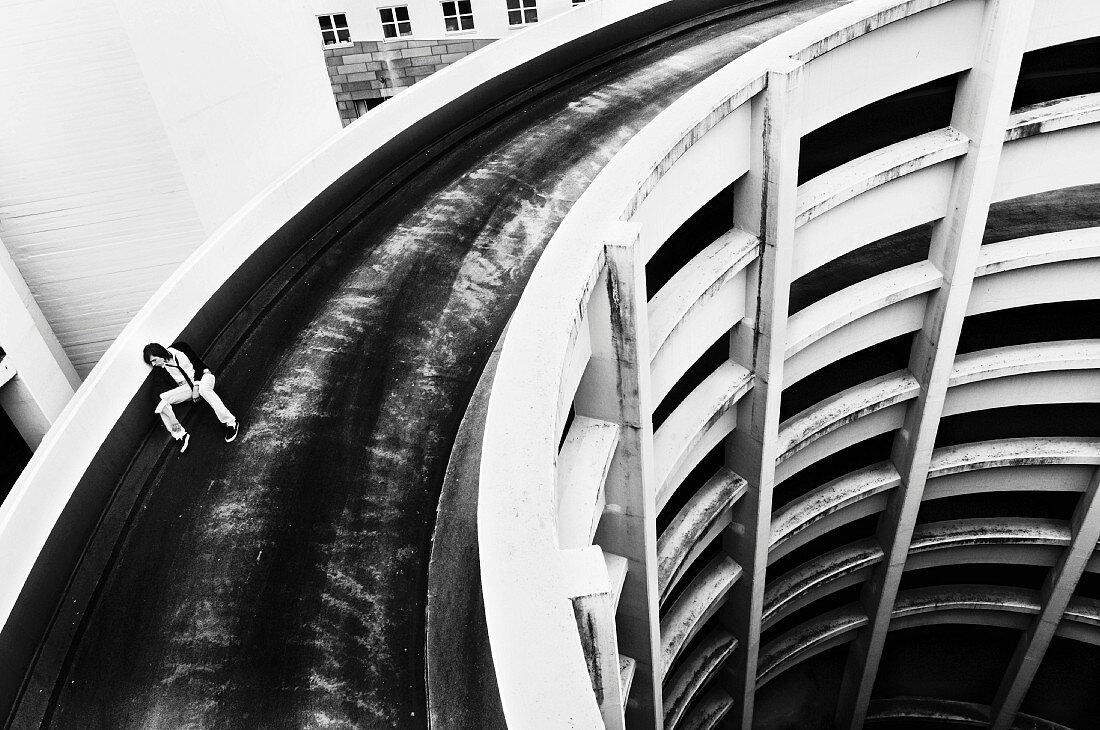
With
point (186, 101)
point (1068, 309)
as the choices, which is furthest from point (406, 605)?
point (1068, 309)

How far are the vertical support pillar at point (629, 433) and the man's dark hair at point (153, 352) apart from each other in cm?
705

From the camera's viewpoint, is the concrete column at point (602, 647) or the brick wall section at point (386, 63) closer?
the concrete column at point (602, 647)

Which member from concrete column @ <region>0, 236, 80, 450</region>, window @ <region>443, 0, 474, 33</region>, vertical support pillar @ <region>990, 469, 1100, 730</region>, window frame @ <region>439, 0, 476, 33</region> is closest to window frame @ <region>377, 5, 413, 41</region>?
window frame @ <region>439, 0, 476, 33</region>

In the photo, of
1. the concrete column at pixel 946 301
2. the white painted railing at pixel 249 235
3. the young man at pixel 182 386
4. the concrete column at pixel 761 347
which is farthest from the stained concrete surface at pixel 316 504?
the concrete column at pixel 946 301

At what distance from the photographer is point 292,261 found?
58.5 feet

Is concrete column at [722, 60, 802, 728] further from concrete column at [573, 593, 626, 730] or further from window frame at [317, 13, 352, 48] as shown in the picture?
window frame at [317, 13, 352, 48]

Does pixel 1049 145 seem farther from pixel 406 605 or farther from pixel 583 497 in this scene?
pixel 406 605

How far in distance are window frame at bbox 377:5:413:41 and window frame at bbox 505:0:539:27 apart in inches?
174

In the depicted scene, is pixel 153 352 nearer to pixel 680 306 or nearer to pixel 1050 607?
pixel 680 306

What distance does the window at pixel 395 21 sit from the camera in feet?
118

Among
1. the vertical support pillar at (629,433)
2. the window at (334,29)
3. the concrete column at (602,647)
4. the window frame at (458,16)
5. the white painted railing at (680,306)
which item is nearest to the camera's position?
the white painted railing at (680,306)

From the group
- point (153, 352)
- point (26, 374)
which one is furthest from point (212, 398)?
point (26, 374)

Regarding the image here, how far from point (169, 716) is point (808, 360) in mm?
18973

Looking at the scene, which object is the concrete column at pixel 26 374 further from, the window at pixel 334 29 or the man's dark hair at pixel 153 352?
the window at pixel 334 29
